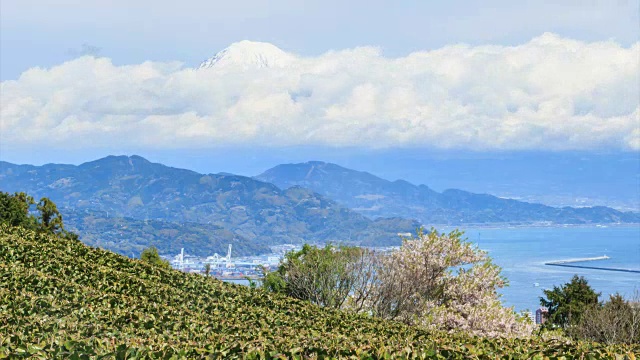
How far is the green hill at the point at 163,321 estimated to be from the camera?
5.79 meters

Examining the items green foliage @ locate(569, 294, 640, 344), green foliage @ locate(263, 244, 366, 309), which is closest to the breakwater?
green foliage @ locate(569, 294, 640, 344)

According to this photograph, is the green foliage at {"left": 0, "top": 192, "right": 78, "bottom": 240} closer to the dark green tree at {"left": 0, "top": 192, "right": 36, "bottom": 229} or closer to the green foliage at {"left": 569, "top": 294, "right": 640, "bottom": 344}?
the dark green tree at {"left": 0, "top": 192, "right": 36, "bottom": 229}

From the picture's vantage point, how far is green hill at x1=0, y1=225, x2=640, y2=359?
579 cm

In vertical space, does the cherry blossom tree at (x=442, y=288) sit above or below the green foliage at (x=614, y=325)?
above

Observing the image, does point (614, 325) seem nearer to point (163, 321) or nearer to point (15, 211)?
point (163, 321)

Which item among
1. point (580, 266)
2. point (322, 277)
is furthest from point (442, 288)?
point (580, 266)

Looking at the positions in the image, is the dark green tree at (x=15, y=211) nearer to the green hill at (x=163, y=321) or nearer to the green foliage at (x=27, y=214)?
the green foliage at (x=27, y=214)

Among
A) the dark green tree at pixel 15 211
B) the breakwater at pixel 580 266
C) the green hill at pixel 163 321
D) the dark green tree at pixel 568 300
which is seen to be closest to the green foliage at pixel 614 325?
the dark green tree at pixel 568 300

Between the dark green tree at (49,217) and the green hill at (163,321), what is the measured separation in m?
7.64

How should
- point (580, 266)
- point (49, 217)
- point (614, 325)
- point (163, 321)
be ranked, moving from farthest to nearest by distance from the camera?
point (580, 266)
point (49, 217)
point (614, 325)
point (163, 321)

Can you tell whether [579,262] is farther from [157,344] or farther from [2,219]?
[157,344]

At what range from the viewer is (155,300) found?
11.7 metres

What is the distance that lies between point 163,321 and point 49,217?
57.8ft

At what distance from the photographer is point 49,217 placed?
83.8ft
